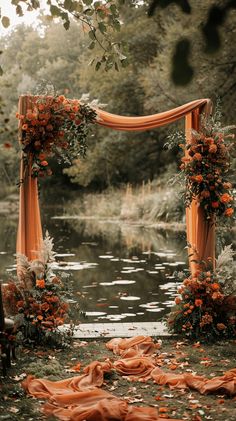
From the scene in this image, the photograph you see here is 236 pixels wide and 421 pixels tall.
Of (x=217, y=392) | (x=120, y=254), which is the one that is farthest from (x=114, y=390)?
(x=120, y=254)

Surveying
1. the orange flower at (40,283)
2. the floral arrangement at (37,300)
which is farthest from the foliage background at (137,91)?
the orange flower at (40,283)

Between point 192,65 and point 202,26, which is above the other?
point 202,26

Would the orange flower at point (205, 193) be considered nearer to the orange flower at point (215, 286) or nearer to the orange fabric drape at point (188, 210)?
the orange fabric drape at point (188, 210)

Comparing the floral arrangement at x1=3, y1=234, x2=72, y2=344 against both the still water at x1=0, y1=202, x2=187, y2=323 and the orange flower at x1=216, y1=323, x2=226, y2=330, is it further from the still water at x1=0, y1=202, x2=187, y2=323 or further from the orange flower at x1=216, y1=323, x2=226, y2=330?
the orange flower at x1=216, y1=323, x2=226, y2=330

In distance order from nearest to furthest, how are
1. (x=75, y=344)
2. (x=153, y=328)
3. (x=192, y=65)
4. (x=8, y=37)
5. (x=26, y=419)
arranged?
(x=192, y=65) → (x=26, y=419) → (x=75, y=344) → (x=153, y=328) → (x=8, y=37)

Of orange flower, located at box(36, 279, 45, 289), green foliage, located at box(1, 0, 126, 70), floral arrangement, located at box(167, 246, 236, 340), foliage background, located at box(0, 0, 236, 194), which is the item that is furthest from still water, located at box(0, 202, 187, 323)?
foliage background, located at box(0, 0, 236, 194)

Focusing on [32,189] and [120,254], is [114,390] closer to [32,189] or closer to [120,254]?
[32,189]

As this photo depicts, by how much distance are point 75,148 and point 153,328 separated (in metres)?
2.13

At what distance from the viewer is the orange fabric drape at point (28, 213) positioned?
274 inches

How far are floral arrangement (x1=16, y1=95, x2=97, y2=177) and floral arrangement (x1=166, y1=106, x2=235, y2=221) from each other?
97 centimetres

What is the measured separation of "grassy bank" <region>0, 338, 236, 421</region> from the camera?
15.4ft

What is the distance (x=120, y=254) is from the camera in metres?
15.2

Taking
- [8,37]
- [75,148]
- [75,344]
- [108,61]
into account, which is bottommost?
[75,344]

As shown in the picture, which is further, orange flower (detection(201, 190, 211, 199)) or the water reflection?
the water reflection
